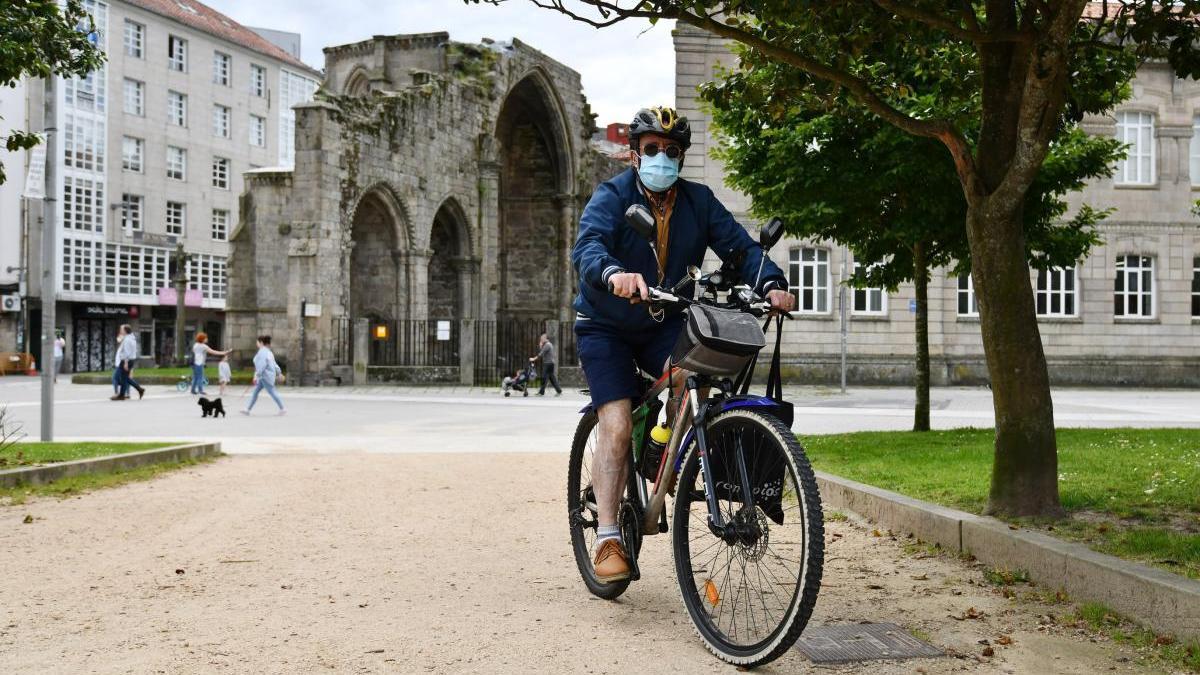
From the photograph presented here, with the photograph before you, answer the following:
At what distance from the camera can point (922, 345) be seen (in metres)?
13.8

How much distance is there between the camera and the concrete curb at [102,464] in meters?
9.16

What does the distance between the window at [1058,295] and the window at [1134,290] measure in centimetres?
130

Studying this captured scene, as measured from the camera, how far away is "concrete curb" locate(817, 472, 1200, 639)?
403cm

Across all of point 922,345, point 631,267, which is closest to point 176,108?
point 922,345

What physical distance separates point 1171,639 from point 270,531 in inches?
198

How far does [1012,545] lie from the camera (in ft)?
17.3

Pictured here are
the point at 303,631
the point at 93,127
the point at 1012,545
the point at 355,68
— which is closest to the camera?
the point at 303,631

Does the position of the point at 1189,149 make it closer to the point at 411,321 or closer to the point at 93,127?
the point at 411,321

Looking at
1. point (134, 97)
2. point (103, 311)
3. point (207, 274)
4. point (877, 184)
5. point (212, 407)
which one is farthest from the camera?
point (207, 274)

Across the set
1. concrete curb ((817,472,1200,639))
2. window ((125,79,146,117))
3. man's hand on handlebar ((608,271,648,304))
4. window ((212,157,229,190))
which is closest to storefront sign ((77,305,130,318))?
window ((212,157,229,190))

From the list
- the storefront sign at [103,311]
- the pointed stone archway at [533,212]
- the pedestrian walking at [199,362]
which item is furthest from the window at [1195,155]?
the storefront sign at [103,311]

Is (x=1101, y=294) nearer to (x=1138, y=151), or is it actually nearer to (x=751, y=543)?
(x=1138, y=151)

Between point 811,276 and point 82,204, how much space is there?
117 ft

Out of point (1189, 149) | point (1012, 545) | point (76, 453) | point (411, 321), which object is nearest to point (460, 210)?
point (411, 321)
